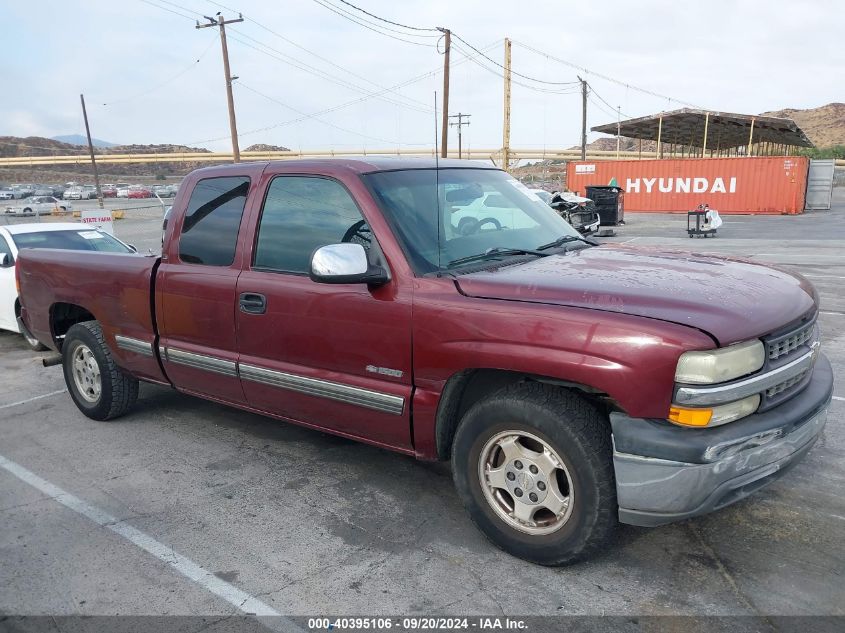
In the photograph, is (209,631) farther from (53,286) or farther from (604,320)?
(53,286)

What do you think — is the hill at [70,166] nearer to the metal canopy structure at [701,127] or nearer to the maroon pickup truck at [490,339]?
the metal canopy structure at [701,127]

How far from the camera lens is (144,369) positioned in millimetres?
4672

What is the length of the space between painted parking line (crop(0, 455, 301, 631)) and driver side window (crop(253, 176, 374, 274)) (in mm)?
1561

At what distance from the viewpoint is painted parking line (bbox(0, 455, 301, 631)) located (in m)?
2.76

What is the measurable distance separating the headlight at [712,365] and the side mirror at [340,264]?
146cm

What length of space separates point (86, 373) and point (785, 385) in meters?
4.89

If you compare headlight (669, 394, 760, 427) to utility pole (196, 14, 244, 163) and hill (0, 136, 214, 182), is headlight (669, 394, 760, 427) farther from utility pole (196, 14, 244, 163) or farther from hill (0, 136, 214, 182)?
hill (0, 136, 214, 182)

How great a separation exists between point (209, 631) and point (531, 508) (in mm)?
1431

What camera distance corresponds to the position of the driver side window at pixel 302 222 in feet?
11.5

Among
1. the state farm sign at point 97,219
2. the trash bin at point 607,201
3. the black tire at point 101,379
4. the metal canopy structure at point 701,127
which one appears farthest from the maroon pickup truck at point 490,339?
the metal canopy structure at point 701,127

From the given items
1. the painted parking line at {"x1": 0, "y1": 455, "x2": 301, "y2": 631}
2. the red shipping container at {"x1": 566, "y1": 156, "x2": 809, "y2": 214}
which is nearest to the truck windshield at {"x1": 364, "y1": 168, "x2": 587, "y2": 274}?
the painted parking line at {"x1": 0, "y1": 455, "x2": 301, "y2": 631}

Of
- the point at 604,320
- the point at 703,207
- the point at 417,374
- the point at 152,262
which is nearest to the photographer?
the point at 604,320

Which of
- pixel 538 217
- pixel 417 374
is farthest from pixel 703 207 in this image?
pixel 417 374

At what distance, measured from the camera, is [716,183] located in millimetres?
30266
